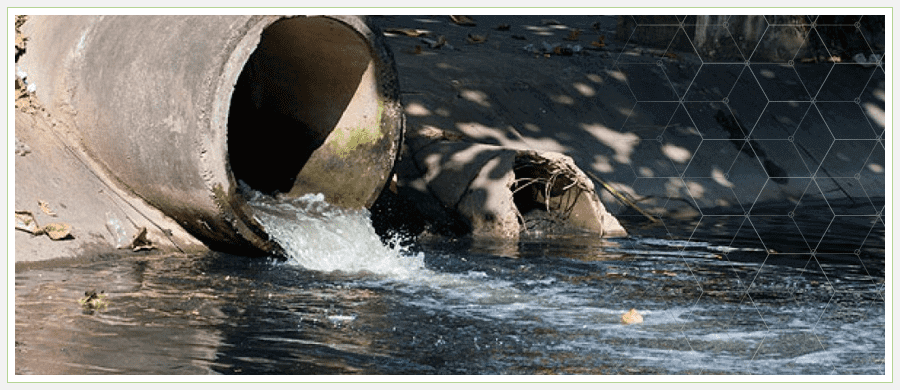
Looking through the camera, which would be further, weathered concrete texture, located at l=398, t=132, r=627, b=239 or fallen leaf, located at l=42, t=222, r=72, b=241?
weathered concrete texture, located at l=398, t=132, r=627, b=239

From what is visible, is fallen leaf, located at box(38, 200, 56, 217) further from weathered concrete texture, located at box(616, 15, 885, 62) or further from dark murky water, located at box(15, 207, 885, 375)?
weathered concrete texture, located at box(616, 15, 885, 62)

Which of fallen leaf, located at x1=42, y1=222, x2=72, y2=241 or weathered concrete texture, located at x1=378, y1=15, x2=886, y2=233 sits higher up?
weathered concrete texture, located at x1=378, y1=15, x2=886, y2=233

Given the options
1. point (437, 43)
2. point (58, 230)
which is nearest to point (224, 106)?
point (58, 230)

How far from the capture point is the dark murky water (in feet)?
18.0

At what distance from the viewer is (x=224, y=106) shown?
7250mm

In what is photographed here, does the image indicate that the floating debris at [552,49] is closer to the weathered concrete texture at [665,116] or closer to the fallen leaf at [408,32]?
the weathered concrete texture at [665,116]

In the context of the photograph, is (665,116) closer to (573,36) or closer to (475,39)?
(475,39)

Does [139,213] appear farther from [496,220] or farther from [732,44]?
[732,44]

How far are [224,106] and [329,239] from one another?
110cm

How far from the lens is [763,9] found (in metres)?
6.81

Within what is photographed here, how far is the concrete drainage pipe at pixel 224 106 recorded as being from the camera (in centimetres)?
733

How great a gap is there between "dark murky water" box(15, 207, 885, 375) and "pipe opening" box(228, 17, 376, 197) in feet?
3.06

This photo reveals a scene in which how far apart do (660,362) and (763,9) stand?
6.99ft

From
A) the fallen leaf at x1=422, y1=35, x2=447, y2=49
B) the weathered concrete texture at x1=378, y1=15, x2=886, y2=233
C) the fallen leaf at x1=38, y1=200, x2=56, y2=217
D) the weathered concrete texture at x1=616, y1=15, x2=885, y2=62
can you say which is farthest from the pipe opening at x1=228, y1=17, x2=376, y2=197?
the weathered concrete texture at x1=616, y1=15, x2=885, y2=62
